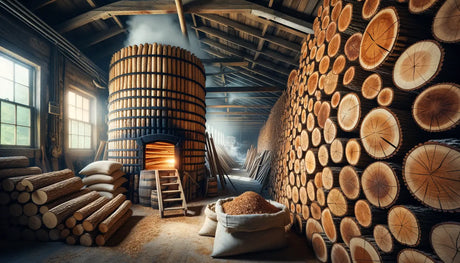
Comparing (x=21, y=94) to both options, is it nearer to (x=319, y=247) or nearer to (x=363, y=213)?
(x=319, y=247)

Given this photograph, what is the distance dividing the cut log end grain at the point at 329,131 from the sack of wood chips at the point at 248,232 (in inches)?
50.8

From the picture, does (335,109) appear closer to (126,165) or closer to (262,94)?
(126,165)

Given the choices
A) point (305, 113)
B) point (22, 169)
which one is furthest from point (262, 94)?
point (22, 169)

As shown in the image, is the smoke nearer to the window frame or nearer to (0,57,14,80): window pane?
the window frame

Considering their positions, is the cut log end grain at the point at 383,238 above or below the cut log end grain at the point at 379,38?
below

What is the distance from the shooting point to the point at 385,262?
168 centimetres

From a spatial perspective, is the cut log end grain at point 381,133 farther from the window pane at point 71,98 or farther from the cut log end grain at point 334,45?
the window pane at point 71,98

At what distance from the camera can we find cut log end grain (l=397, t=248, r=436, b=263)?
1.37 metres

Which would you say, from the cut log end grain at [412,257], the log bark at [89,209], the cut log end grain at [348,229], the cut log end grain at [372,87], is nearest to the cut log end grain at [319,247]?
the cut log end grain at [348,229]

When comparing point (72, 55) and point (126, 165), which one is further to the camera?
point (72, 55)

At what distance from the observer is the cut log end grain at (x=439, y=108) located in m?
1.27

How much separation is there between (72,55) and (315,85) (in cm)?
707

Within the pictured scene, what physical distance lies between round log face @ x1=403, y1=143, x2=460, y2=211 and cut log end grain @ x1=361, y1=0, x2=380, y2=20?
1612 mm

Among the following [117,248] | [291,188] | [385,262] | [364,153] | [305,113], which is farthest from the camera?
[291,188]
